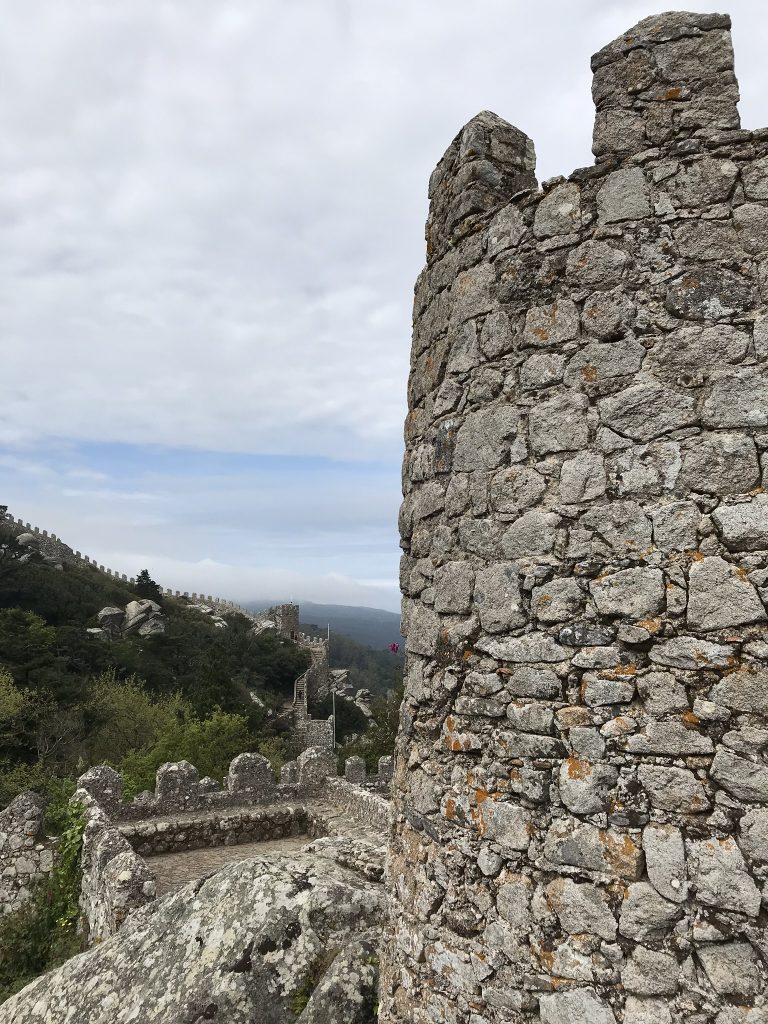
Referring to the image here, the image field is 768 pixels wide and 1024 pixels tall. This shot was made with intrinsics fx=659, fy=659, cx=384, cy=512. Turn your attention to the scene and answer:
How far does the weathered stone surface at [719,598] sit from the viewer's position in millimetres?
2299

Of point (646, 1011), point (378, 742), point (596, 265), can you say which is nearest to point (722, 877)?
point (646, 1011)

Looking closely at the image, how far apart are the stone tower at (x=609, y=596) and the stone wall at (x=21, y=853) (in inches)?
357

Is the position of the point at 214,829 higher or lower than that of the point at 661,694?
lower

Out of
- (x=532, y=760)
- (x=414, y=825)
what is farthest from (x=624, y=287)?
(x=414, y=825)

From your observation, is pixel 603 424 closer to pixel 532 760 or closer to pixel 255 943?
pixel 532 760

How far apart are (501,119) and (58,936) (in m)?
11.0

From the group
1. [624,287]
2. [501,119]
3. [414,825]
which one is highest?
[501,119]

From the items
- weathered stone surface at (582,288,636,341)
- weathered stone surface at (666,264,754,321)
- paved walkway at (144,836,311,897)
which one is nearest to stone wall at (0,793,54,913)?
paved walkway at (144,836,311,897)

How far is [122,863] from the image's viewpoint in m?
7.63

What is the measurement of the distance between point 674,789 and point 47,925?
33.9ft

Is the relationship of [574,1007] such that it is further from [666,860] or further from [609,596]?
[609,596]

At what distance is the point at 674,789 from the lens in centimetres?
232

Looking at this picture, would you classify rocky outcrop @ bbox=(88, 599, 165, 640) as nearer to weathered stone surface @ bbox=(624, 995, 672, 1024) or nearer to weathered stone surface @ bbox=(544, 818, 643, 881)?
weathered stone surface @ bbox=(544, 818, 643, 881)

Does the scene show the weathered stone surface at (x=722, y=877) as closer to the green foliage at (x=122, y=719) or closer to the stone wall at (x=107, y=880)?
the stone wall at (x=107, y=880)
